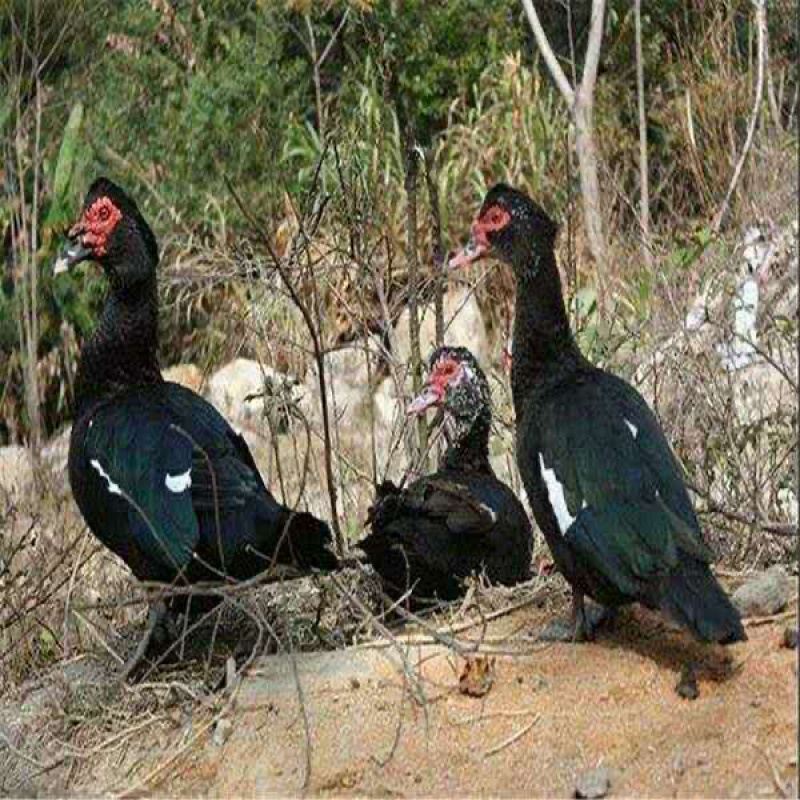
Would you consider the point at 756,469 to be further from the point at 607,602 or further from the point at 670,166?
the point at 670,166

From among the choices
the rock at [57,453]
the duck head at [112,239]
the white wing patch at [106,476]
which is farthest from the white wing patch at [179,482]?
the rock at [57,453]

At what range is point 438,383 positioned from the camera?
299 inches

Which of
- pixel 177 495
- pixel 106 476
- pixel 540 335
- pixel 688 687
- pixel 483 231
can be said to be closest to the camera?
pixel 688 687

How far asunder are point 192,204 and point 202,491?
8.41m

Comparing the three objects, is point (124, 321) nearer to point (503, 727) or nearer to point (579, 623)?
point (579, 623)

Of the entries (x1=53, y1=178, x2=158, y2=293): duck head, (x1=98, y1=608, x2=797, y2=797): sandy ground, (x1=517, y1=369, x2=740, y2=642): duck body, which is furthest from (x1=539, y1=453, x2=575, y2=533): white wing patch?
(x1=53, y1=178, x2=158, y2=293): duck head

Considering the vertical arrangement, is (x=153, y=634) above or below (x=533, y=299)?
below

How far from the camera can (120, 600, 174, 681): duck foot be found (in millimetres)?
6422

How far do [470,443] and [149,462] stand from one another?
5.04 feet

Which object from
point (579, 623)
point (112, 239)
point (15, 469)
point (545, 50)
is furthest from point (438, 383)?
point (15, 469)

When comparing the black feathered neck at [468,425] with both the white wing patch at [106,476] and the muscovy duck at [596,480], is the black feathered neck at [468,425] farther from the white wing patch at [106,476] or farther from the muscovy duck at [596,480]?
the white wing patch at [106,476]

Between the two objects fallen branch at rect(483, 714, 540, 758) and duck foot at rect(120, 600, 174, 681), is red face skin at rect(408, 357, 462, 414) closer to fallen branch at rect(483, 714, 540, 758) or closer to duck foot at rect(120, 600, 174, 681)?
duck foot at rect(120, 600, 174, 681)

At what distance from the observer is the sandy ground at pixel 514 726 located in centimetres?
518

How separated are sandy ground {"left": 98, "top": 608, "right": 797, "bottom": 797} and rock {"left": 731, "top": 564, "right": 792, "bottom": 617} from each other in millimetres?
84
